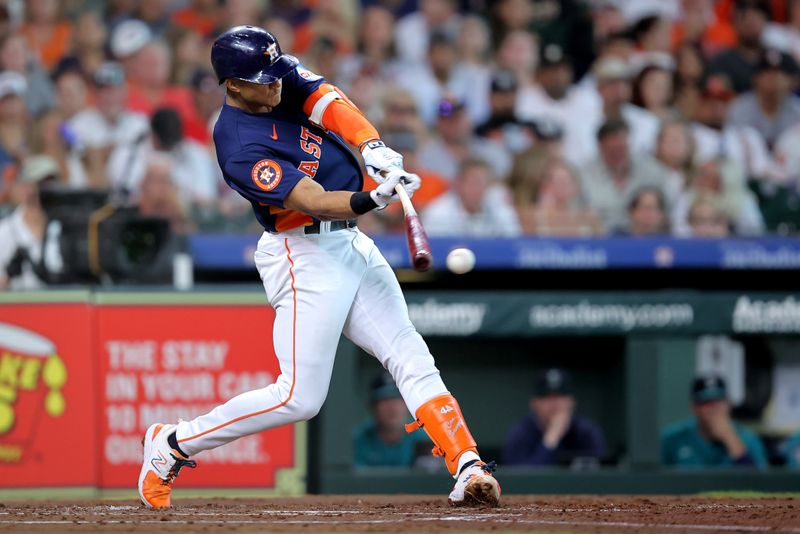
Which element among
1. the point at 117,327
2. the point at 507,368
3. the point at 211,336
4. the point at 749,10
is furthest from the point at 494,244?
the point at 749,10

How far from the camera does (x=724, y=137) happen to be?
924cm

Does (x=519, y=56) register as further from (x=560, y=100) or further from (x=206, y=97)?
(x=206, y=97)

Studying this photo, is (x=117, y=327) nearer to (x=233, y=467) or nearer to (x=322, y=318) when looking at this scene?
(x=233, y=467)

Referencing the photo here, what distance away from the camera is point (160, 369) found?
261 inches

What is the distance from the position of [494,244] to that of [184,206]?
2042 millimetres

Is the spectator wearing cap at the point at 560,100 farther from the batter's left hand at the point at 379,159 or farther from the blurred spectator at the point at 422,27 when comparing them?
the batter's left hand at the point at 379,159

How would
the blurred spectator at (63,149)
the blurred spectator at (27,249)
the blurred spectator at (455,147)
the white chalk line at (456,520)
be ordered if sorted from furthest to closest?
the blurred spectator at (455,147) < the blurred spectator at (63,149) < the blurred spectator at (27,249) < the white chalk line at (456,520)

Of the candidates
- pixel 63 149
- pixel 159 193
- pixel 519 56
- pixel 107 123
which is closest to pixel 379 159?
pixel 159 193

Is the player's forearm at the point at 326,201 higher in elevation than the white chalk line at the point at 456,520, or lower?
higher

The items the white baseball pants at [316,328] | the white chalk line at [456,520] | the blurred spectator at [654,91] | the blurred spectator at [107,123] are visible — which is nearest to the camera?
the white chalk line at [456,520]

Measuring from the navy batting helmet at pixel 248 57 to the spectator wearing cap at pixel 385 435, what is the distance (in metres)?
3.03

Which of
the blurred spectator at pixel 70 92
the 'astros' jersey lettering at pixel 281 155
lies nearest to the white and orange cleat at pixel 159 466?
the 'astros' jersey lettering at pixel 281 155

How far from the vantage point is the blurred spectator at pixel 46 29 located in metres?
8.95

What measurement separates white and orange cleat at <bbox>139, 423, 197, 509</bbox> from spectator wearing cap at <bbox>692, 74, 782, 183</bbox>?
208 inches
